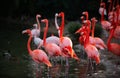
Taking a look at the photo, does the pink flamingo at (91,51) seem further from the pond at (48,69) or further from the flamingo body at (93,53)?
the pond at (48,69)

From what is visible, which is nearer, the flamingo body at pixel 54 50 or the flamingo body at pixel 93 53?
the flamingo body at pixel 93 53

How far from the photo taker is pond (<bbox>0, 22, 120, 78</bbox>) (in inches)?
355

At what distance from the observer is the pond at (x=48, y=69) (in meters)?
9.02

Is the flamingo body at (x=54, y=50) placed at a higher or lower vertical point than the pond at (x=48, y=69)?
higher

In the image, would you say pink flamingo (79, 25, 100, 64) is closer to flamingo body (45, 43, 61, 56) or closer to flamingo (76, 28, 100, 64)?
flamingo (76, 28, 100, 64)

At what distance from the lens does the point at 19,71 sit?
9.40 metres

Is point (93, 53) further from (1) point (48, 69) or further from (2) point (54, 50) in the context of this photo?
(1) point (48, 69)

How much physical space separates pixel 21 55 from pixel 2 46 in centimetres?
162

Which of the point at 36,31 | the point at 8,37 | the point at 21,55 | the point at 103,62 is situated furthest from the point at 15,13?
the point at 103,62

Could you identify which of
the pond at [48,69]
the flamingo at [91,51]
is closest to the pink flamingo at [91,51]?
the flamingo at [91,51]

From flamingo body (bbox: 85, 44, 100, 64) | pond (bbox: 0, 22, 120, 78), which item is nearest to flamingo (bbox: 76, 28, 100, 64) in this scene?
flamingo body (bbox: 85, 44, 100, 64)

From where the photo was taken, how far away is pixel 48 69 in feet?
31.1

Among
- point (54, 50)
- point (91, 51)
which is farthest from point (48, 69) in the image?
point (91, 51)

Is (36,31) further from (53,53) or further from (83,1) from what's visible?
(83,1)
